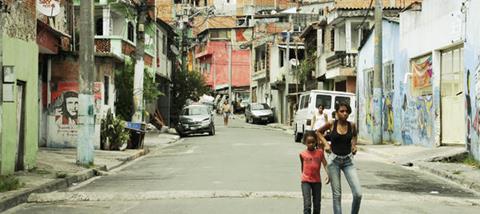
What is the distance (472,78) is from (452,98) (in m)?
3.14

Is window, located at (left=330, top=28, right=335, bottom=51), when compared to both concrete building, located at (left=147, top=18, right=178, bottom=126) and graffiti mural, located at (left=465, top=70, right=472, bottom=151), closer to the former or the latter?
concrete building, located at (left=147, top=18, right=178, bottom=126)

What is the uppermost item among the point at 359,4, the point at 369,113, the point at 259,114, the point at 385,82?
the point at 359,4

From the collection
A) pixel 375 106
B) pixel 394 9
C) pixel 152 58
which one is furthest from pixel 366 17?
pixel 152 58

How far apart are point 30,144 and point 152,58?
26.2m

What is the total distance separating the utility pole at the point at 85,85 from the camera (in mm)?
17750

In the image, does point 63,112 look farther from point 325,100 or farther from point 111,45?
point 325,100

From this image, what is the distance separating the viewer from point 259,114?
5884 cm

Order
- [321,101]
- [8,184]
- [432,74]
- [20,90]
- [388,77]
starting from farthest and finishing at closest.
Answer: [388,77] < [321,101] < [432,74] < [20,90] < [8,184]

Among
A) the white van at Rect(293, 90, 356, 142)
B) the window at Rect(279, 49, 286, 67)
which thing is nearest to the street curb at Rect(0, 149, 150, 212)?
the white van at Rect(293, 90, 356, 142)

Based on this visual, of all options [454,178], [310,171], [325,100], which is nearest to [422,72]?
[325,100]

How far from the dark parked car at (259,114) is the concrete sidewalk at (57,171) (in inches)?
1320

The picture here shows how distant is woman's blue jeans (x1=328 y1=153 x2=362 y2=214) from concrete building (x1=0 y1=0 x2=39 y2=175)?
23.6 feet

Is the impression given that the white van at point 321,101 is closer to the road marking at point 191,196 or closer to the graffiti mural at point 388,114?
the graffiti mural at point 388,114

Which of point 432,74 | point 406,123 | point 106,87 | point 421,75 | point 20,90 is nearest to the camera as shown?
point 20,90
